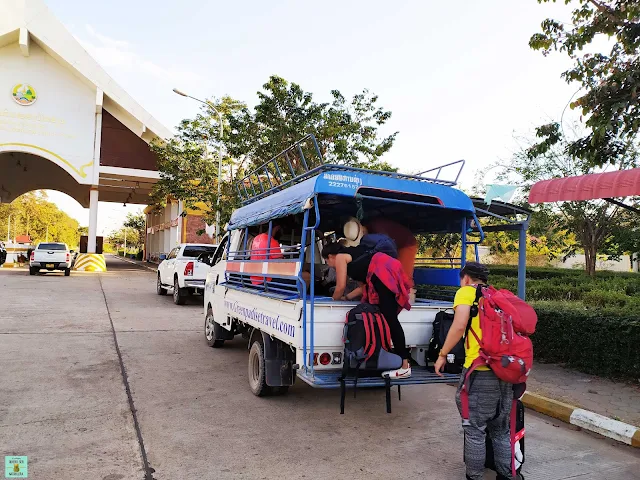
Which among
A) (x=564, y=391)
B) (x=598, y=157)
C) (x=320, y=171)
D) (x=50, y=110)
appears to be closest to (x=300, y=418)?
(x=320, y=171)

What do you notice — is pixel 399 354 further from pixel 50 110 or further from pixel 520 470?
pixel 50 110

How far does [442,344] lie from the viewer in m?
4.76

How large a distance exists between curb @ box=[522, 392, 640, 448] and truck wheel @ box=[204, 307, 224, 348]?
4.69m

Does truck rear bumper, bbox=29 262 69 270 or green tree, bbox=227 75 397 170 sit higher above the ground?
green tree, bbox=227 75 397 170

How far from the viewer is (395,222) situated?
6250mm

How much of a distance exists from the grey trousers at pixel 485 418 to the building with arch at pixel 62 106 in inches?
1104

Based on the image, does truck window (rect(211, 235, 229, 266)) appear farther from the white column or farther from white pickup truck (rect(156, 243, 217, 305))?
the white column

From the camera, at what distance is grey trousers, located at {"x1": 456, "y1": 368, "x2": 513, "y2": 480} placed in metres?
3.59

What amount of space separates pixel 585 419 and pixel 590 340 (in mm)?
1924

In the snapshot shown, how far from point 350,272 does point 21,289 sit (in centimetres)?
1618

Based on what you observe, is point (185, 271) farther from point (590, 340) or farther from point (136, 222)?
point (136, 222)

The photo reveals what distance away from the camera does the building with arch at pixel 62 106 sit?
2692cm

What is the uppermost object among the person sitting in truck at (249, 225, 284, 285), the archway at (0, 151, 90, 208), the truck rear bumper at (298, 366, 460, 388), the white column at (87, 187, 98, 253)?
the archway at (0, 151, 90, 208)

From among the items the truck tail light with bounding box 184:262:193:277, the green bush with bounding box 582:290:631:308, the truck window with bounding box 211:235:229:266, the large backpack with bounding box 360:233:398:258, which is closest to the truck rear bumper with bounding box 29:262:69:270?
the truck tail light with bounding box 184:262:193:277
